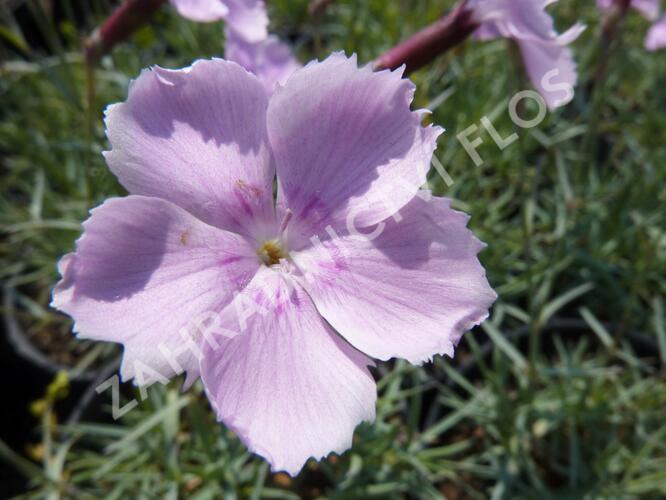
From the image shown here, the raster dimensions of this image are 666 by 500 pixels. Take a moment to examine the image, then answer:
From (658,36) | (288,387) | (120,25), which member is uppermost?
(658,36)

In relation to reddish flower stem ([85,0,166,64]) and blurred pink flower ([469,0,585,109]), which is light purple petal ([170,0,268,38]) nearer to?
reddish flower stem ([85,0,166,64])

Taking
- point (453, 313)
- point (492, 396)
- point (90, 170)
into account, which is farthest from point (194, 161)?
point (492, 396)

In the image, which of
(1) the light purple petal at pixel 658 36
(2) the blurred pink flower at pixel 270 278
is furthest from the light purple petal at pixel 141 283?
(1) the light purple petal at pixel 658 36

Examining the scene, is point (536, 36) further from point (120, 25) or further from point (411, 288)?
point (120, 25)

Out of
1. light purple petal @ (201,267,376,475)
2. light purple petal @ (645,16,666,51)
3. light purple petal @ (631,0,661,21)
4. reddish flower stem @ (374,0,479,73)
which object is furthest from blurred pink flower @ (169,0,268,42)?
light purple petal @ (645,16,666,51)

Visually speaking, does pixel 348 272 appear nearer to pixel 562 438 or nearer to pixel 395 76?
pixel 395 76

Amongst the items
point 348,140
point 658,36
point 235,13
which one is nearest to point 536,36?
point 348,140

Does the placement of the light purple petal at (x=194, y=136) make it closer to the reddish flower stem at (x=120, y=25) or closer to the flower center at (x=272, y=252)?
the flower center at (x=272, y=252)
